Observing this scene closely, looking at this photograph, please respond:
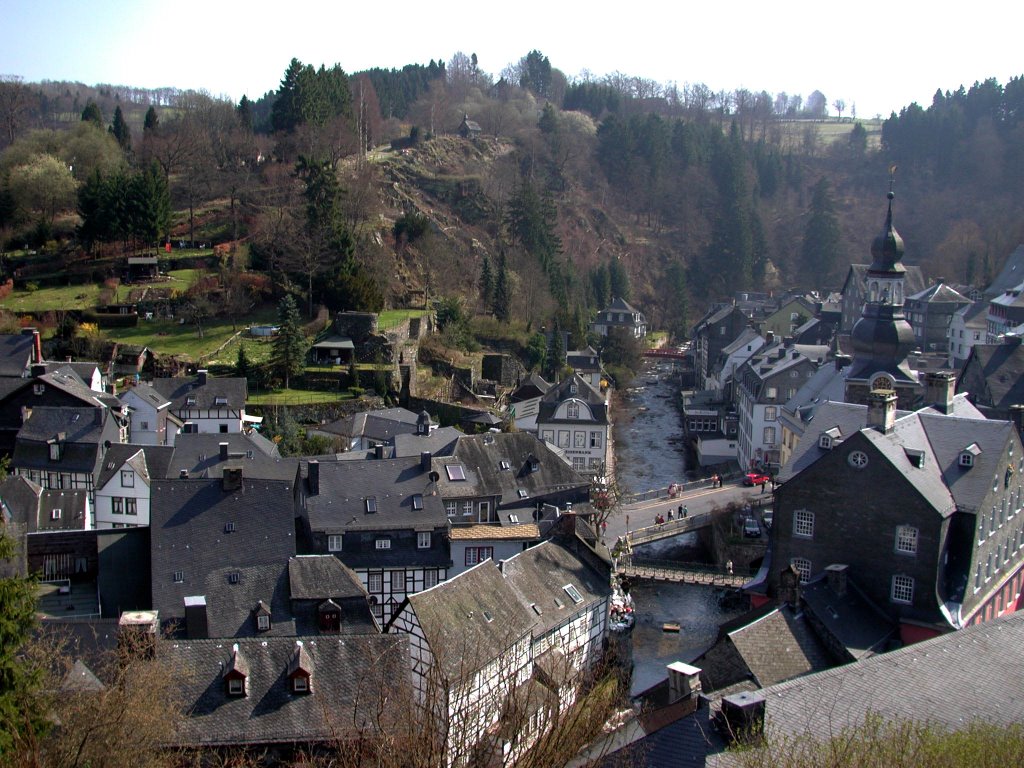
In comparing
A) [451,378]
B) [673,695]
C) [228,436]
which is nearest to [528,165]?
[451,378]

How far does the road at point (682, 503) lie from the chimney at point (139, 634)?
66.9 feet

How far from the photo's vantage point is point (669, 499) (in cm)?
4344

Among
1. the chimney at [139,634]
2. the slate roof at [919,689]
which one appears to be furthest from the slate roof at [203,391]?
the slate roof at [919,689]

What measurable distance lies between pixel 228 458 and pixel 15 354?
13897 mm

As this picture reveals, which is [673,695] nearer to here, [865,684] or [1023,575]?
[865,684]

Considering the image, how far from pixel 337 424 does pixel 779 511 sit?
21.6 m

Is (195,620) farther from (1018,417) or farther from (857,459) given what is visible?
(1018,417)

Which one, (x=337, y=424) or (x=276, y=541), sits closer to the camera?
(x=276, y=541)

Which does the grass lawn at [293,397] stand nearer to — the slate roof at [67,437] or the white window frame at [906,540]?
the slate roof at [67,437]

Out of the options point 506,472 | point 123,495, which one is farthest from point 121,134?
point 506,472

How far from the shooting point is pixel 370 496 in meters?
32.1

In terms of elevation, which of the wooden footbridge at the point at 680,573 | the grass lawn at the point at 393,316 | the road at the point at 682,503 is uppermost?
the grass lawn at the point at 393,316

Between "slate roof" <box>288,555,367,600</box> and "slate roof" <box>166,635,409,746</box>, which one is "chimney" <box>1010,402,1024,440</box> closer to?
"slate roof" <box>288,555,367,600</box>

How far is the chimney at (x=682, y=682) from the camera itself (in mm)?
19734
